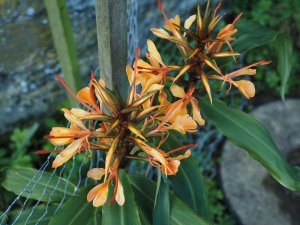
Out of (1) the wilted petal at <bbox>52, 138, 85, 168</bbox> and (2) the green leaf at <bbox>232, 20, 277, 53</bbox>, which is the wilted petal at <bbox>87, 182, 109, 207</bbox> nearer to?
(1) the wilted petal at <bbox>52, 138, 85, 168</bbox>

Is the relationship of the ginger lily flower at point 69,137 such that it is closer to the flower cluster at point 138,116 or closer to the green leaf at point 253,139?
the flower cluster at point 138,116

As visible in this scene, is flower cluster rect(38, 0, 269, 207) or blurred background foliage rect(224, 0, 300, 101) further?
blurred background foliage rect(224, 0, 300, 101)

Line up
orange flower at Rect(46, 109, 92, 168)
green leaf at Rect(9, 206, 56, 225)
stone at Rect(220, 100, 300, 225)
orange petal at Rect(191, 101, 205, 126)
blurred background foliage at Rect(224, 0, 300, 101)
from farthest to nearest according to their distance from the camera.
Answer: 1. blurred background foliage at Rect(224, 0, 300, 101)
2. stone at Rect(220, 100, 300, 225)
3. green leaf at Rect(9, 206, 56, 225)
4. orange petal at Rect(191, 101, 205, 126)
5. orange flower at Rect(46, 109, 92, 168)

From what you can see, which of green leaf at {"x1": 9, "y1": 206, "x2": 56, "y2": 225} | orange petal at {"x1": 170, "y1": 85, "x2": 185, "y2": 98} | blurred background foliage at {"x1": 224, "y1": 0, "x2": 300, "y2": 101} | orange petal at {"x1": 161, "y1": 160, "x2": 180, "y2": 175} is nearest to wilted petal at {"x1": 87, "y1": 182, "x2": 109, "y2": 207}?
orange petal at {"x1": 161, "y1": 160, "x2": 180, "y2": 175}

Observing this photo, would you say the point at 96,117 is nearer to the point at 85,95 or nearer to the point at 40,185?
the point at 85,95

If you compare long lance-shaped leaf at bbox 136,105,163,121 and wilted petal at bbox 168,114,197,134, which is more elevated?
long lance-shaped leaf at bbox 136,105,163,121

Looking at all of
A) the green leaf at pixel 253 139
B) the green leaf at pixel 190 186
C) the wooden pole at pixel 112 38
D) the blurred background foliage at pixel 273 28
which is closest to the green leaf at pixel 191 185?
the green leaf at pixel 190 186
